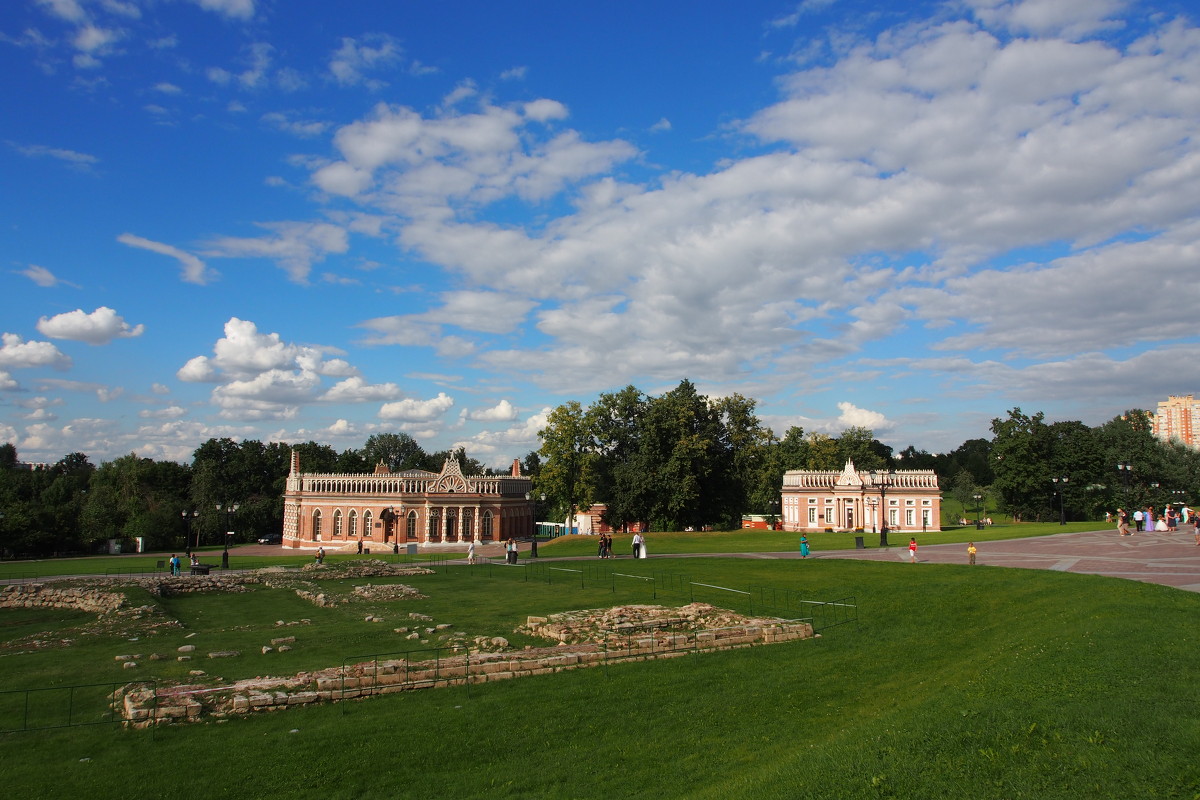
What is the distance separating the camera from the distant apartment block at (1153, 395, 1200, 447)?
165875 millimetres

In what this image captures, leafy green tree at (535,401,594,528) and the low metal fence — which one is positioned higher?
leafy green tree at (535,401,594,528)

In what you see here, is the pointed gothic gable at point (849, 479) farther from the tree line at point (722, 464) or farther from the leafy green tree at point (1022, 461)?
the leafy green tree at point (1022, 461)

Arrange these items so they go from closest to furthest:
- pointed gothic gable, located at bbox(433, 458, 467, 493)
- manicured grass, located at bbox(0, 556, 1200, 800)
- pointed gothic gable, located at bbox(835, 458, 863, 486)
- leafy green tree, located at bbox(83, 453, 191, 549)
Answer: manicured grass, located at bbox(0, 556, 1200, 800), pointed gothic gable, located at bbox(835, 458, 863, 486), pointed gothic gable, located at bbox(433, 458, 467, 493), leafy green tree, located at bbox(83, 453, 191, 549)

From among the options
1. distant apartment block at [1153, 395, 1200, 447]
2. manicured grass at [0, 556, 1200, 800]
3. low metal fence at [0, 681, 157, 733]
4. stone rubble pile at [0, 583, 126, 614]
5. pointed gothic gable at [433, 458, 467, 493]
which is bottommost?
stone rubble pile at [0, 583, 126, 614]

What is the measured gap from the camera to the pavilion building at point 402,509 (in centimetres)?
7294

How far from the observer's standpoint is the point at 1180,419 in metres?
170

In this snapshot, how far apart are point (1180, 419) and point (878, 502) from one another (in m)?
152

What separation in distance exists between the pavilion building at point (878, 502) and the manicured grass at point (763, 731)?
4590cm

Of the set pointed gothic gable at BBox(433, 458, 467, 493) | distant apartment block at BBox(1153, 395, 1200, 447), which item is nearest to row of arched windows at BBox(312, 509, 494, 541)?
pointed gothic gable at BBox(433, 458, 467, 493)

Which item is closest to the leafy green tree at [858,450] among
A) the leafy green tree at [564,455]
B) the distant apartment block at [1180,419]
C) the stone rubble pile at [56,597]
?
the leafy green tree at [564,455]

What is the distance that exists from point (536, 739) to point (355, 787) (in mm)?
3782

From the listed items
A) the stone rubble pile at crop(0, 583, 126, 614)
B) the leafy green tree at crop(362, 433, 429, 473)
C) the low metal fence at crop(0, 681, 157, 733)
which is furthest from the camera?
the leafy green tree at crop(362, 433, 429, 473)

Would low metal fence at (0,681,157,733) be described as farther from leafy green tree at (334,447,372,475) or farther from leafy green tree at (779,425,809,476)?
leafy green tree at (334,447,372,475)

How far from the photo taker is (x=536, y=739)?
49.8 ft
